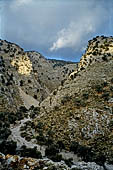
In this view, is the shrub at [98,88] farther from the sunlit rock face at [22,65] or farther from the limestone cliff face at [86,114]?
the sunlit rock face at [22,65]

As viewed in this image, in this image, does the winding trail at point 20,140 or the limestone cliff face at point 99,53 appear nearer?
the winding trail at point 20,140

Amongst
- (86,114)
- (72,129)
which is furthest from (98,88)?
(72,129)

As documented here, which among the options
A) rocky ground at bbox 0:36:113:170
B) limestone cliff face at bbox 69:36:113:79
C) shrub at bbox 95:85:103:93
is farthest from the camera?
limestone cliff face at bbox 69:36:113:79

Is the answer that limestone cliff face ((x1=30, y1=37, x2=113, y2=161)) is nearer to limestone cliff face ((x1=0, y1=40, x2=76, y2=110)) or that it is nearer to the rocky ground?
the rocky ground

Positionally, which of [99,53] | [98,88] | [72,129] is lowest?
[72,129]

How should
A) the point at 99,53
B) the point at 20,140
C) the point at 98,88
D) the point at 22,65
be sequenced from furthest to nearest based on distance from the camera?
the point at 22,65, the point at 99,53, the point at 98,88, the point at 20,140

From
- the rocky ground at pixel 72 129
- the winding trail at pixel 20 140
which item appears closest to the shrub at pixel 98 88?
the rocky ground at pixel 72 129

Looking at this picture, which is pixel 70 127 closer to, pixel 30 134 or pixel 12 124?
pixel 30 134

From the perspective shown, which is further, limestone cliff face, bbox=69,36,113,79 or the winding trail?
limestone cliff face, bbox=69,36,113,79

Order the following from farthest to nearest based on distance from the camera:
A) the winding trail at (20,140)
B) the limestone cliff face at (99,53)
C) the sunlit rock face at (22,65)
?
the sunlit rock face at (22,65) < the limestone cliff face at (99,53) < the winding trail at (20,140)

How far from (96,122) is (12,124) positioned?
63.2 ft

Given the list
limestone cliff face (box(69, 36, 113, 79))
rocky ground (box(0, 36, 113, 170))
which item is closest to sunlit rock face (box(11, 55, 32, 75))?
rocky ground (box(0, 36, 113, 170))

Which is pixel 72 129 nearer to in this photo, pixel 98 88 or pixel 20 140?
pixel 20 140

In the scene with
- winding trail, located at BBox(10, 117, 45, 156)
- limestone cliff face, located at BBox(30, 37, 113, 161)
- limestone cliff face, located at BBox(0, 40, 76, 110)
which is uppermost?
limestone cliff face, located at BBox(0, 40, 76, 110)
